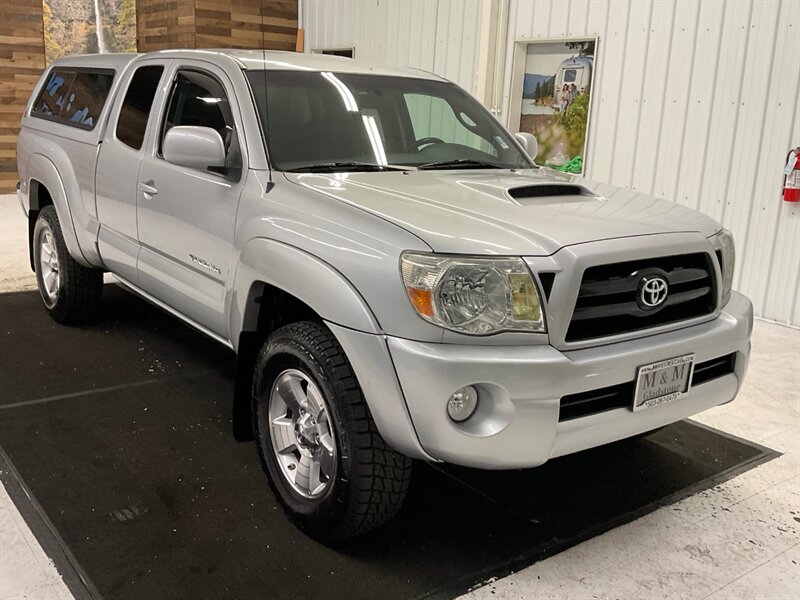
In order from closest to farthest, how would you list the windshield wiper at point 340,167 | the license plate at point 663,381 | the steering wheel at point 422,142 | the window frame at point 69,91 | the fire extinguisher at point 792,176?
1. the license plate at point 663,381
2. the windshield wiper at point 340,167
3. the steering wheel at point 422,142
4. the window frame at point 69,91
5. the fire extinguisher at point 792,176

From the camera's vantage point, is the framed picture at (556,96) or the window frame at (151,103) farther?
the framed picture at (556,96)

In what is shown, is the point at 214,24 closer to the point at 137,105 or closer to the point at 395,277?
the point at 137,105

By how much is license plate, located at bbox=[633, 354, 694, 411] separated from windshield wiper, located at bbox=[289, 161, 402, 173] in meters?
1.29

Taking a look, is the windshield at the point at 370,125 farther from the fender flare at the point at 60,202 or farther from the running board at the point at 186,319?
the fender flare at the point at 60,202

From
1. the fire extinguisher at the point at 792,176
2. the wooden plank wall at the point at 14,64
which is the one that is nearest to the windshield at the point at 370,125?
the fire extinguisher at the point at 792,176

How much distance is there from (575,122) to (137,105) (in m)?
4.44

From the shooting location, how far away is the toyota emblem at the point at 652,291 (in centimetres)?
244

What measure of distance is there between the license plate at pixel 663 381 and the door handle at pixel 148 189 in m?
2.28

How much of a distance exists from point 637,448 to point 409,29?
254 inches

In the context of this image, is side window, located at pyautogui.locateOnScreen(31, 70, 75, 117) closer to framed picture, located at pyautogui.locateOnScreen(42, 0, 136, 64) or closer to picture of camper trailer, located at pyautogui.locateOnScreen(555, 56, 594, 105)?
picture of camper trailer, located at pyautogui.locateOnScreen(555, 56, 594, 105)

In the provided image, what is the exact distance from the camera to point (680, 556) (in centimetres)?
266

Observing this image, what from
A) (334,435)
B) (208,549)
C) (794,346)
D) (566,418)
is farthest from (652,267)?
(794,346)

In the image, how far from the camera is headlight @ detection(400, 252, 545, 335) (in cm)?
220

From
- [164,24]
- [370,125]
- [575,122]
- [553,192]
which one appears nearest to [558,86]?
[575,122]
